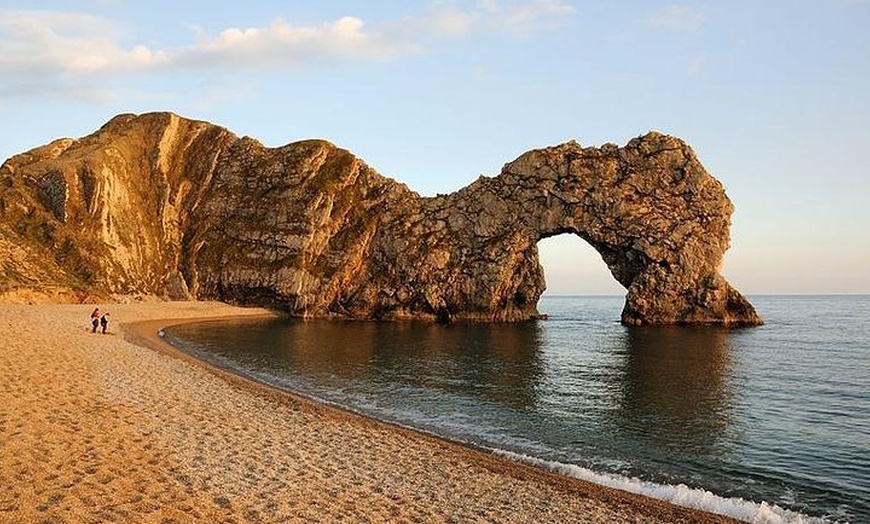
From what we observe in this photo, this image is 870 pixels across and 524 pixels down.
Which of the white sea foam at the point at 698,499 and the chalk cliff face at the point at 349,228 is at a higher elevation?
the chalk cliff face at the point at 349,228

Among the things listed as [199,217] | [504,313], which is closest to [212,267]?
[199,217]

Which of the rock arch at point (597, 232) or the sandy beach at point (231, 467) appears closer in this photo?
the sandy beach at point (231, 467)

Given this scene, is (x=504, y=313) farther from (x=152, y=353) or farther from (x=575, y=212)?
(x=152, y=353)

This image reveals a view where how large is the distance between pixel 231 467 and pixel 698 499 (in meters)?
14.6

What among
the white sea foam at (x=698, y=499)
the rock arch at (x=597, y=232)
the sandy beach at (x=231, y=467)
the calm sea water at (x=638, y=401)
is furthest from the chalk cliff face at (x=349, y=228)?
the white sea foam at (x=698, y=499)

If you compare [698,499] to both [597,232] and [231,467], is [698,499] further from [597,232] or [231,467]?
[597,232]

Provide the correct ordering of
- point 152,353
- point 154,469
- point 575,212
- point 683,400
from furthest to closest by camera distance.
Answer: point 575,212 < point 152,353 < point 683,400 < point 154,469

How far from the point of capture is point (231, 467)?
55.0 ft

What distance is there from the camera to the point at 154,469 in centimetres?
Result: 1558

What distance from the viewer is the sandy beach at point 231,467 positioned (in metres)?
13.4

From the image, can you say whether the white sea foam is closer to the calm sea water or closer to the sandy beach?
the calm sea water

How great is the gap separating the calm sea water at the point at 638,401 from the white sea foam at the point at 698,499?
0.07m

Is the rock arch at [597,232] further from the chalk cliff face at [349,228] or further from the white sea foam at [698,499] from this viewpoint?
the white sea foam at [698,499]

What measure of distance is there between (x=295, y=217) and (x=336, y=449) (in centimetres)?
9464
